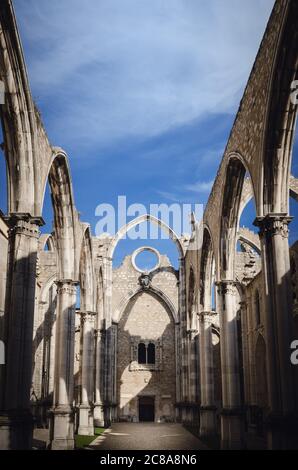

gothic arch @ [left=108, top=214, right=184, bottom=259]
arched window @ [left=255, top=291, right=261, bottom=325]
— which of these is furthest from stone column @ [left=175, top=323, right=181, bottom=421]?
arched window @ [left=255, top=291, right=261, bottom=325]

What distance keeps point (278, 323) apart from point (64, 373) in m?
7.38

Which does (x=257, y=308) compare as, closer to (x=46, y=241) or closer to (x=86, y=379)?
(x=86, y=379)

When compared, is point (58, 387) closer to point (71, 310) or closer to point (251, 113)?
point (71, 310)

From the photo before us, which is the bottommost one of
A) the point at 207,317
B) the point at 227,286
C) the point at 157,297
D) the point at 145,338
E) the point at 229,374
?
the point at 229,374

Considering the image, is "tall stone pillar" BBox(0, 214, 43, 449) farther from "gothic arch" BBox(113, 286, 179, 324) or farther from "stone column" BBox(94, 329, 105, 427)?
"gothic arch" BBox(113, 286, 179, 324)

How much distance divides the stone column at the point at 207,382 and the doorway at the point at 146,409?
10126 mm

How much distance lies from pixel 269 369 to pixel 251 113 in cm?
533

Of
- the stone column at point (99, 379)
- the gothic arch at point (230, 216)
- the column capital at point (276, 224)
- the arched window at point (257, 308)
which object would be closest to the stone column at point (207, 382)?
the arched window at point (257, 308)

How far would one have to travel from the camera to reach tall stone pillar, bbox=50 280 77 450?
13414mm

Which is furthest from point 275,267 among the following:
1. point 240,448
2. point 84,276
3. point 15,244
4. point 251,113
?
point 84,276

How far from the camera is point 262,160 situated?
991cm

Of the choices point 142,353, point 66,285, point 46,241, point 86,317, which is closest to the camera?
point 66,285

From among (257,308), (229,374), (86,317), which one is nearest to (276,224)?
(229,374)

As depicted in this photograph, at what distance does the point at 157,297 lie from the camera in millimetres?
29062
